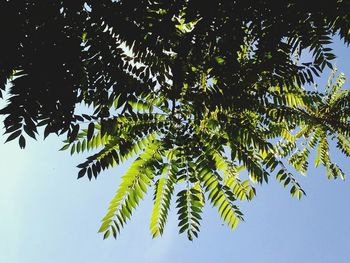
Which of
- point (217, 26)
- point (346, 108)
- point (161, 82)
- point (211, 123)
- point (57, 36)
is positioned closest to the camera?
point (57, 36)

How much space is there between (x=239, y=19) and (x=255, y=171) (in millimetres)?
1972

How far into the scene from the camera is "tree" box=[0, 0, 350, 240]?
2.33 m

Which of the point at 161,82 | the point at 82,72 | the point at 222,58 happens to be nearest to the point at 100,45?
the point at 82,72

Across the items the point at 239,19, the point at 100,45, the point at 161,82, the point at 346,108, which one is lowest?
the point at 100,45

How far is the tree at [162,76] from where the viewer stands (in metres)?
2.33

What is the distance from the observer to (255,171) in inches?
171

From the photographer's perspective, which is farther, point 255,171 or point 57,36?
point 255,171

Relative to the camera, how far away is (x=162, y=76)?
3.19m

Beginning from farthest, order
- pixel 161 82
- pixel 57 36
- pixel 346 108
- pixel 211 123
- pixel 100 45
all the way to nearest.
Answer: pixel 346 108 → pixel 211 123 → pixel 161 82 → pixel 100 45 → pixel 57 36

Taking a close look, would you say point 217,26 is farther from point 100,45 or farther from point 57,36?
point 57,36

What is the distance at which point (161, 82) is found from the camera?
3215 mm

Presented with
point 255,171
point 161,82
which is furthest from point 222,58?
point 255,171

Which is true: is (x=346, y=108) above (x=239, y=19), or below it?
above

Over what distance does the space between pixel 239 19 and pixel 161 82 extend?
811 millimetres
